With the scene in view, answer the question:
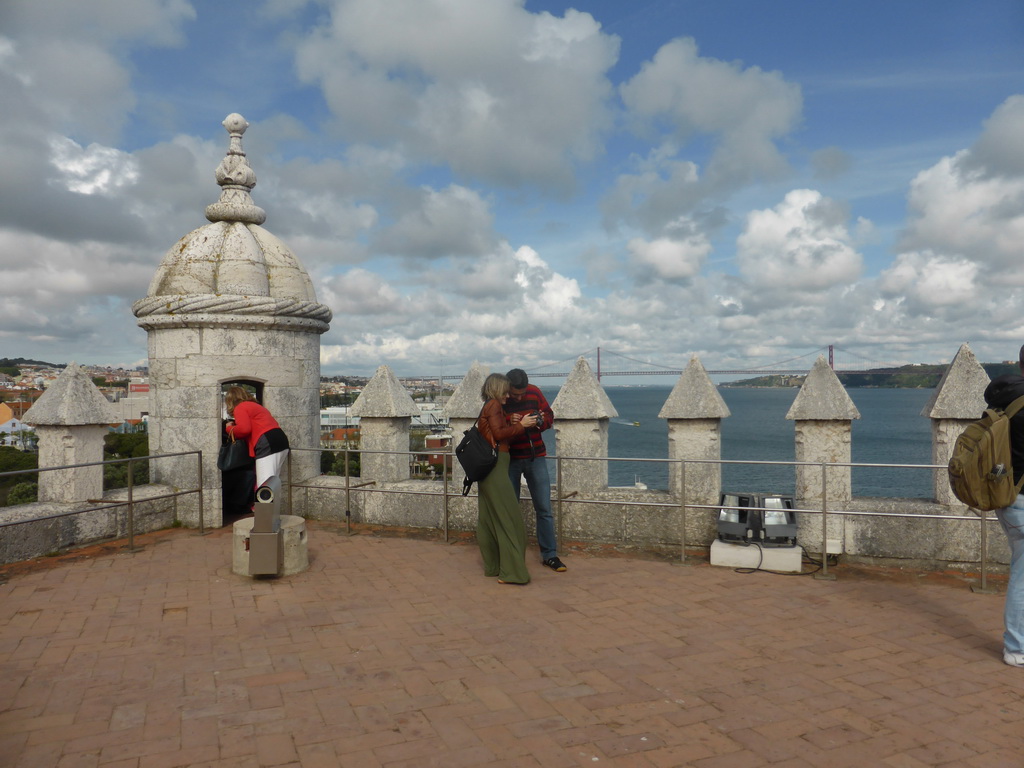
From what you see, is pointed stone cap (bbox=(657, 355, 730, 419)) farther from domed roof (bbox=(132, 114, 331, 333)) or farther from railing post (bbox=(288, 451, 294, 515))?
domed roof (bbox=(132, 114, 331, 333))

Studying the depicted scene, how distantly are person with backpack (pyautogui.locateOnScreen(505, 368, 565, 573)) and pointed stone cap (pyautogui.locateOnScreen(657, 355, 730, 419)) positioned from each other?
4.17 feet

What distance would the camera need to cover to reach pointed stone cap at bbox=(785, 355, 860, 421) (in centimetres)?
581

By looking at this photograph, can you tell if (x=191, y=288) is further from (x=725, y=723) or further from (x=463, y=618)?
(x=725, y=723)

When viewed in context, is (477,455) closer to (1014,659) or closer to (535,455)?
(535,455)

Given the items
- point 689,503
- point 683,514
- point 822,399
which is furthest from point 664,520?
point 822,399

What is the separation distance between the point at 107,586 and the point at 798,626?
5.11 meters

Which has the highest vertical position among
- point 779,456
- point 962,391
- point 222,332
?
point 222,332

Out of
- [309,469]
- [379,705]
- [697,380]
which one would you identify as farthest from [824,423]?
[309,469]

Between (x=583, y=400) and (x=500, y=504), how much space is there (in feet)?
5.54

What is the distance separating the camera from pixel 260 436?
600 centimetres

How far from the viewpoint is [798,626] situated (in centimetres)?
429

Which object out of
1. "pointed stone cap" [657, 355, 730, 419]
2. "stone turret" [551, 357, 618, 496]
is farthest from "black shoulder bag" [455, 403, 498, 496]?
"pointed stone cap" [657, 355, 730, 419]

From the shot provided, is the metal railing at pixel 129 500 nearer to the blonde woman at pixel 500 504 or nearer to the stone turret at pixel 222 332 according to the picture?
the stone turret at pixel 222 332

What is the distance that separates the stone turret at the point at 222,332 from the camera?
716cm
